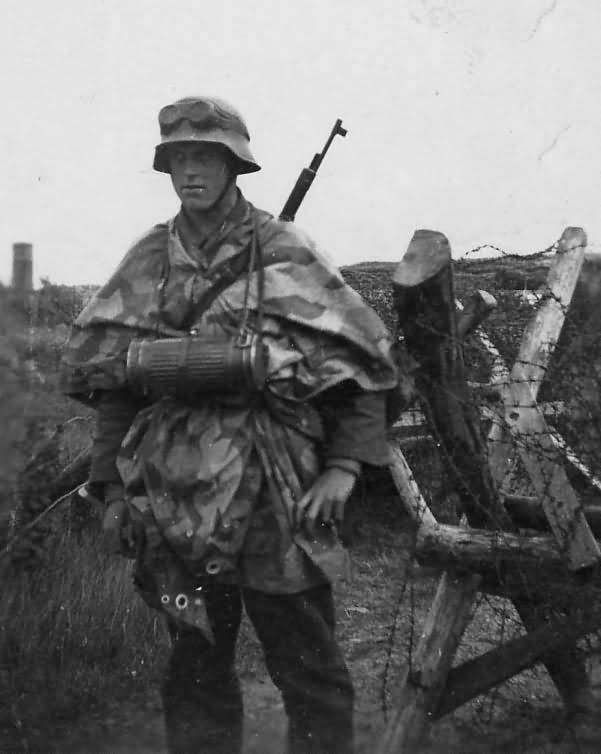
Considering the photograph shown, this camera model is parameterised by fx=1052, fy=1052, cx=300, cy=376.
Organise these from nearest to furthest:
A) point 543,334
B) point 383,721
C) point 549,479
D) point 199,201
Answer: point 199,201, point 549,479, point 543,334, point 383,721

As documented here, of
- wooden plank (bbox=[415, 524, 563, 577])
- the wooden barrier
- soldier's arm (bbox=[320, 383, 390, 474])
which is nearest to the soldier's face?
soldier's arm (bbox=[320, 383, 390, 474])

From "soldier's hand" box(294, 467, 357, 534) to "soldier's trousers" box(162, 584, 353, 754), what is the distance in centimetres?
22

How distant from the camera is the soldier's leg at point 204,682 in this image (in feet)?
10.5

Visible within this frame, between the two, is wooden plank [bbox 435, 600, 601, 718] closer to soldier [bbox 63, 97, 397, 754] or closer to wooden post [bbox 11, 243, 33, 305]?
soldier [bbox 63, 97, 397, 754]

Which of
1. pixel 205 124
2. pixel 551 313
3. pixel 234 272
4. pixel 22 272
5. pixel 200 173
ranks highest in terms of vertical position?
pixel 205 124

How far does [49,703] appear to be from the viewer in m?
4.20

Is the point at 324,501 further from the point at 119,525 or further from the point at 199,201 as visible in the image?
the point at 199,201

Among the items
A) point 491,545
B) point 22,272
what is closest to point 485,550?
point 491,545

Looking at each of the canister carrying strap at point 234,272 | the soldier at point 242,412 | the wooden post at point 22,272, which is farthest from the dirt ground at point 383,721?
the wooden post at point 22,272

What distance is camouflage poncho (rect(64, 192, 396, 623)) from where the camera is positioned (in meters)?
2.95

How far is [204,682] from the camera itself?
3.26m

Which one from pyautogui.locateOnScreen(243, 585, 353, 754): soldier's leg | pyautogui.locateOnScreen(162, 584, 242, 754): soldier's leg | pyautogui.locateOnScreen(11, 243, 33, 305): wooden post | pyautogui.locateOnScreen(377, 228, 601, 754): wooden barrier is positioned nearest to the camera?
Result: pyautogui.locateOnScreen(243, 585, 353, 754): soldier's leg

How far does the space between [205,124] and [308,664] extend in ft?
5.18

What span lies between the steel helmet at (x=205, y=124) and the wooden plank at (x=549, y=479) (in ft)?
4.18
